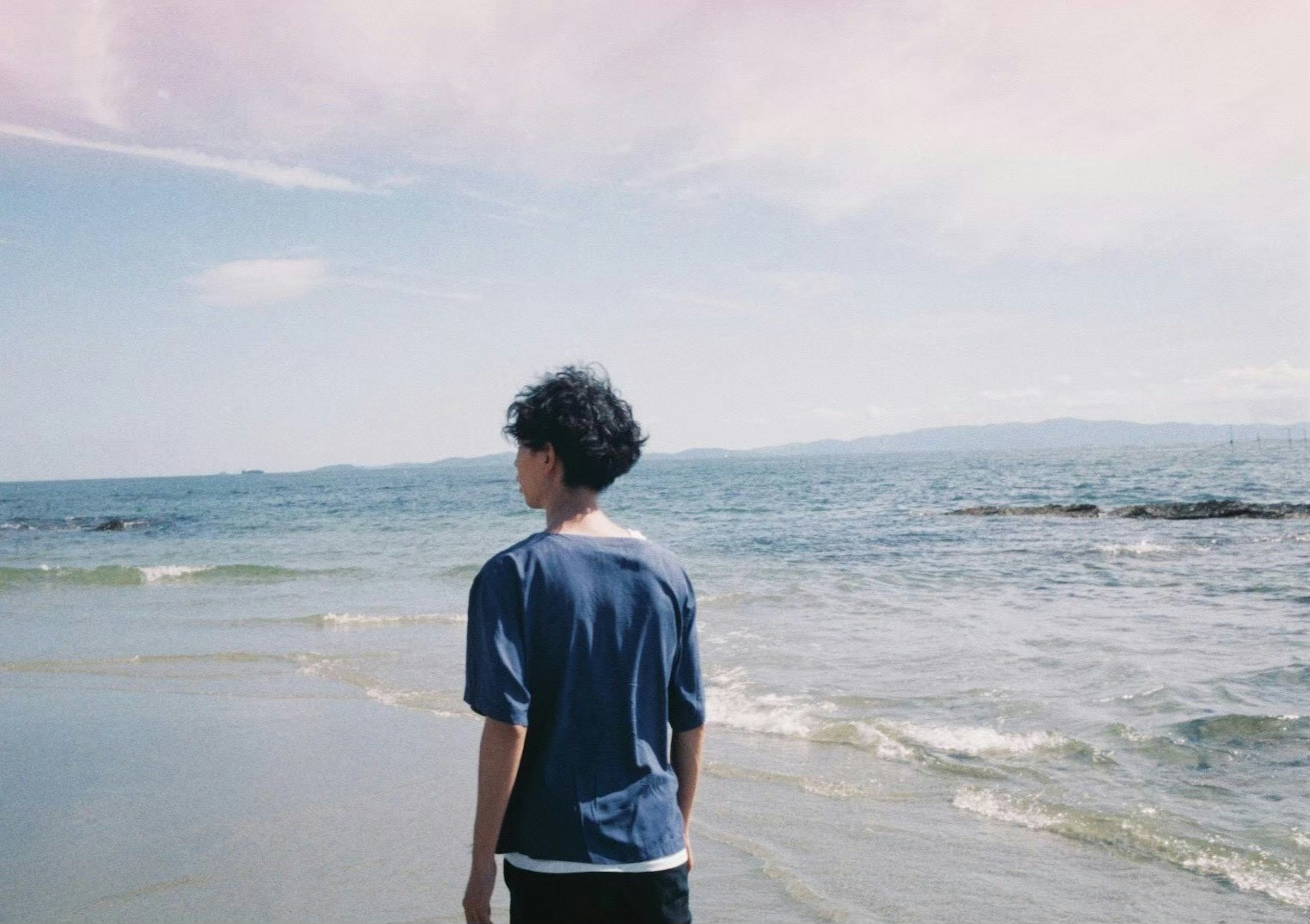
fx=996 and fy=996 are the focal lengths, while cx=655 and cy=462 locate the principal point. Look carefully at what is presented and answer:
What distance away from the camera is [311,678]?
974 centimetres

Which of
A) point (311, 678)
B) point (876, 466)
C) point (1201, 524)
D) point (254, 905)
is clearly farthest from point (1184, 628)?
point (876, 466)

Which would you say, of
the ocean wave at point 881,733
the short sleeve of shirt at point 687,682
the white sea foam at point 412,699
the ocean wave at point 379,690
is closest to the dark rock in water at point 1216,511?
the ocean wave at point 881,733

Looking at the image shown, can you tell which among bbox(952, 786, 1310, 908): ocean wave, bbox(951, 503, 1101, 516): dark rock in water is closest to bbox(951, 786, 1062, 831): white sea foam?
bbox(952, 786, 1310, 908): ocean wave

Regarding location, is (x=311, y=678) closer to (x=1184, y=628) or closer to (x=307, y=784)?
(x=307, y=784)

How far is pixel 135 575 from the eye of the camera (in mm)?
21297

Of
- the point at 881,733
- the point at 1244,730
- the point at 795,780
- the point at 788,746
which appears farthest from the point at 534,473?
the point at 1244,730

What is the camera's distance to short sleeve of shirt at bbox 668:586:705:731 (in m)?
2.38

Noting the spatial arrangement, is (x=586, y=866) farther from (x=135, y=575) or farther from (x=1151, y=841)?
(x=135, y=575)

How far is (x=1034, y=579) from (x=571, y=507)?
1544cm

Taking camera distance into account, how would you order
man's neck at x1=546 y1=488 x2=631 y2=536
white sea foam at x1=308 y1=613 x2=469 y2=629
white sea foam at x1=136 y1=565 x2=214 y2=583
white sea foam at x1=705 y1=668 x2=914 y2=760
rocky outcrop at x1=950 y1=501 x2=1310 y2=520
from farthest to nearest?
rocky outcrop at x1=950 y1=501 x2=1310 y2=520 → white sea foam at x1=136 y1=565 x2=214 y2=583 → white sea foam at x1=308 y1=613 x2=469 y2=629 → white sea foam at x1=705 y1=668 x2=914 y2=760 → man's neck at x1=546 y1=488 x2=631 y2=536

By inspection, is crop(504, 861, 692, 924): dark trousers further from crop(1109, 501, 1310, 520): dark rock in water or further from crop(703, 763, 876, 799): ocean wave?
crop(1109, 501, 1310, 520): dark rock in water

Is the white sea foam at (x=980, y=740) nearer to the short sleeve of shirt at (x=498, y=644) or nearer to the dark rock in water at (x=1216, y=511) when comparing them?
the short sleeve of shirt at (x=498, y=644)

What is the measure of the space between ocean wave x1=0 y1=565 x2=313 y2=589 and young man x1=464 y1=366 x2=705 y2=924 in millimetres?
19330

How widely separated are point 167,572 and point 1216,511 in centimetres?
2782
